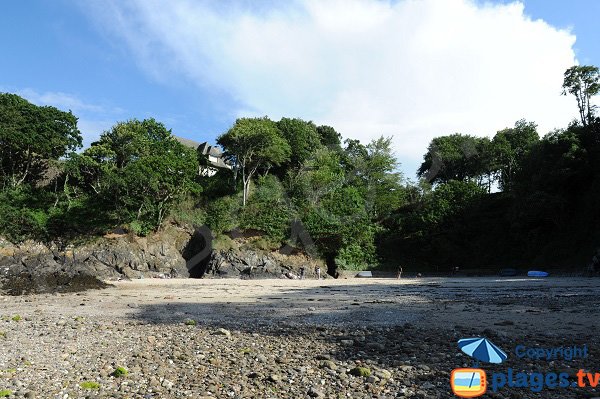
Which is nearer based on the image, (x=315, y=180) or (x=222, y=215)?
(x=222, y=215)

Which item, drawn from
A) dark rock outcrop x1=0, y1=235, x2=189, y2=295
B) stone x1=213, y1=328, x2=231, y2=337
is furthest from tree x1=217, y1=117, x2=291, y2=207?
stone x1=213, y1=328, x2=231, y2=337

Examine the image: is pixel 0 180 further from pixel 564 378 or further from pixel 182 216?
pixel 564 378

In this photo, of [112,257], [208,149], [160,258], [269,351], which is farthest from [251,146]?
[269,351]

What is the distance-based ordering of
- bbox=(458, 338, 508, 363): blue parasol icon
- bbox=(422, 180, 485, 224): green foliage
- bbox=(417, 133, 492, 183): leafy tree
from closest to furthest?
1. bbox=(458, 338, 508, 363): blue parasol icon
2. bbox=(422, 180, 485, 224): green foliage
3. bbox=(417, 133, 492, 183): leafy tree

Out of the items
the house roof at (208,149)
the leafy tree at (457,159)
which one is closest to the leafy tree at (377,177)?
the leafy tree at (457,159)

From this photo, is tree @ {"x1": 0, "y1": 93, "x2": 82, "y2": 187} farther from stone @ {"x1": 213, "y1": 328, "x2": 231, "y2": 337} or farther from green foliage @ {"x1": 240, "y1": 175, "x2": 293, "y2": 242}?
stone @ {"x1": 213, "y1": 328, "x2": 231, "y2": 337}

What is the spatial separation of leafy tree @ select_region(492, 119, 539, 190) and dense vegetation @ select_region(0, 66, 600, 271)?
8722 mm

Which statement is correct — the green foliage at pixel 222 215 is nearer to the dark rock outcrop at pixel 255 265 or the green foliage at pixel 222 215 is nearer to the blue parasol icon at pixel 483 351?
the dark rock outcrop at pixel 255 265

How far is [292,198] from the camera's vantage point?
43.4 m

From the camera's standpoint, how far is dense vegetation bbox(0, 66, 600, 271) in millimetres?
36219

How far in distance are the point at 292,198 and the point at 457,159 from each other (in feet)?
91.7

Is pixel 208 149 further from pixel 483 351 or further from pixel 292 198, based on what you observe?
pixel 483 351

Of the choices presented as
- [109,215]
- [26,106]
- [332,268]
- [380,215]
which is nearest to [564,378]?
[332,268]

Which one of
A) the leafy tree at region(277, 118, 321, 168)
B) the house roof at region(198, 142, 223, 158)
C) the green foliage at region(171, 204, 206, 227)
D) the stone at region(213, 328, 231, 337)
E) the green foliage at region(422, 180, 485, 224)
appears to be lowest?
the stone at region(213, 328, 231, 337)
